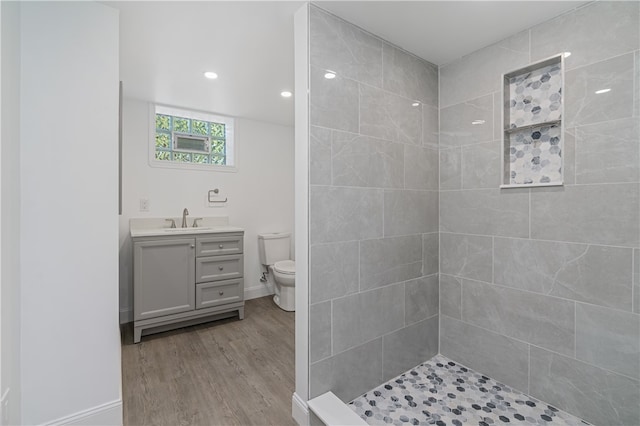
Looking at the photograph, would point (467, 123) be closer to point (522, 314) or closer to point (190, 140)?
point (522, 314)

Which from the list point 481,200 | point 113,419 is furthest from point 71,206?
point 481,200

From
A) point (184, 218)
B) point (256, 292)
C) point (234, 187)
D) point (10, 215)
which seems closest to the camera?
point (10, 215)

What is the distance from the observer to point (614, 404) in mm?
1471

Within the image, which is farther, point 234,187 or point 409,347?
point 234,187

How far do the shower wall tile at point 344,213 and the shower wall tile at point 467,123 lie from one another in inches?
31.4

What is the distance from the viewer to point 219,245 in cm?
293

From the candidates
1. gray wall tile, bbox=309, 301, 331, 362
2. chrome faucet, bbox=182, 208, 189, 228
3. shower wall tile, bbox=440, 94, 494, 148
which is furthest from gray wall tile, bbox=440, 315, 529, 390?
chrome faucet, bbox=182, 208, 189, 228

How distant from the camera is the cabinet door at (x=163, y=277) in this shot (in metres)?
2.53

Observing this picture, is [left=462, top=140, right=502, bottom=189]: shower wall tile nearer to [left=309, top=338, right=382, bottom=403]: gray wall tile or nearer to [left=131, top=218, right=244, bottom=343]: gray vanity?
[left=309, top=338, right=382, bottom=403]: gray wall tile

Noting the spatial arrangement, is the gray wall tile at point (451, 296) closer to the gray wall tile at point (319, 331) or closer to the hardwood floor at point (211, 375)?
the gray wall tile at point (319, 331)

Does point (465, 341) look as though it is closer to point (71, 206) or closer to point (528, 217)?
point (528, 217)

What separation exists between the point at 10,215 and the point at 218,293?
6.23 ft

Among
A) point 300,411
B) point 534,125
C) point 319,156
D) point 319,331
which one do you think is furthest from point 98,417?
point 534,125

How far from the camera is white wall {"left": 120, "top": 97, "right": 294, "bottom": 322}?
118 inches
